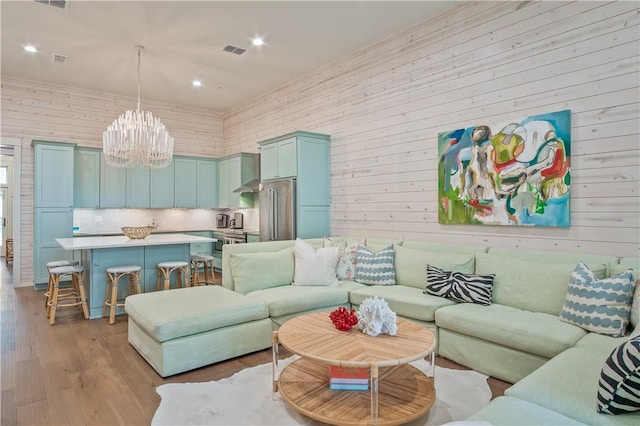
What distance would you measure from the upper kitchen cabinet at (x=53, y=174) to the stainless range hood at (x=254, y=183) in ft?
9.08

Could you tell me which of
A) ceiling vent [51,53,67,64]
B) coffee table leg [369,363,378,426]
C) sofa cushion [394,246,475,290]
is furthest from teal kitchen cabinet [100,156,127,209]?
coffee table leg [369,363,378,426]

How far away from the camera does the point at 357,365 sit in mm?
2018

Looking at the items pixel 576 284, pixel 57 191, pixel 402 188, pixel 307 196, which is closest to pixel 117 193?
pixel 57 191

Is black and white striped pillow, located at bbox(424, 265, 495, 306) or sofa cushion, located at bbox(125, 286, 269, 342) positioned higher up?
black and white striped pillow, located at bbox(424, 265, 495, 306)

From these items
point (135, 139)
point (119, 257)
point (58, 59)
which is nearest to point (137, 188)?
point (58, 59)

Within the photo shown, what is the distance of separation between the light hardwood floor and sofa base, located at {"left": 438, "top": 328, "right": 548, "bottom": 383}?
8cm

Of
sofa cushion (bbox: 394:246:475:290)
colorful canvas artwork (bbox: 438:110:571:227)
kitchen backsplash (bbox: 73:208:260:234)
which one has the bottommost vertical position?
sofa cushion (bbox: 394:246:475:290)

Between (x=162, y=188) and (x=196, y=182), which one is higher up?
(x=196, y=182)

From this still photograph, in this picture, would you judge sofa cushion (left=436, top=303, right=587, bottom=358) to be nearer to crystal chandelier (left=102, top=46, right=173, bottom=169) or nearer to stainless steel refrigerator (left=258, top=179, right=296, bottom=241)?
stainless steel refrigerator (left=258, top=179, right=296, bottom=241)

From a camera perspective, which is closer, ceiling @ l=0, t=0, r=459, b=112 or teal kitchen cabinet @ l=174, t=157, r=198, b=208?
ceiling @ l=0, t=0, r=459, b=112

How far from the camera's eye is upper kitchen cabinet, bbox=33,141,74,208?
5945 mm

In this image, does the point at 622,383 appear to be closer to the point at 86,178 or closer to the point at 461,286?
the point at 461,286

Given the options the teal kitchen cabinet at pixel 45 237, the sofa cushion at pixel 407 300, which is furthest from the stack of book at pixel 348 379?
the teal kitchen cabinet at pixel 45 237

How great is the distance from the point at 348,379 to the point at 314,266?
1.84 m
